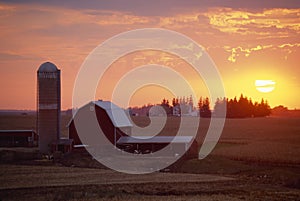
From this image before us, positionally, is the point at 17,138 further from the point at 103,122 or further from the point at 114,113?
the point at 114,113

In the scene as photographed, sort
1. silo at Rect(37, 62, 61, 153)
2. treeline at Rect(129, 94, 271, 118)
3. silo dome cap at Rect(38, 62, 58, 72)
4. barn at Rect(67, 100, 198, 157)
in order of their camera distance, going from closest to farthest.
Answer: barn at Rect(67, 100, 198, 157)
silo at Rect(37, 62, 61, 153)
silo dome cap at Rect(38, 62, 58, 72)
treeline at Rect(129, 94, 271, 118)

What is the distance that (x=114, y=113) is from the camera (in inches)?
1770

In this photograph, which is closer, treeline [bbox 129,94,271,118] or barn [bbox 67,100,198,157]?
barn [bbox 67,100,198,157]

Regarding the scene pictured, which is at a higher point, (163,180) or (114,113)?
(114,113)

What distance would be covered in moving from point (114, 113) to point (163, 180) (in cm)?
1869

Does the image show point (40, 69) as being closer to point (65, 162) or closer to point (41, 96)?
point (41, 96)

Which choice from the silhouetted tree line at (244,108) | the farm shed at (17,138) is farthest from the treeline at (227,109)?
the farm shed at (17,138)

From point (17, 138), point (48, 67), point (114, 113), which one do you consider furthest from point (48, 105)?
point (17, 138)

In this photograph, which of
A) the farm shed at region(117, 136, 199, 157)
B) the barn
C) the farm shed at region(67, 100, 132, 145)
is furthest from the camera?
the farm shed at region(67, 100, 132, 145)

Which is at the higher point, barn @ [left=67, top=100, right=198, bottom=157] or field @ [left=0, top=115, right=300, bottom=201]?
barn @ [left=67, top=100, right=198, bottom=157]

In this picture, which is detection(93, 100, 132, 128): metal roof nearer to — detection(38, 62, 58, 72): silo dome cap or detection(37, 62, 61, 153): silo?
detection(37, 62, 61, 153): silo

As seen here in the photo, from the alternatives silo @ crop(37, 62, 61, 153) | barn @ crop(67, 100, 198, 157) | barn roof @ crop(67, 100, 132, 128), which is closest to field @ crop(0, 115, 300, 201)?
barn @ crop(67, 100, 198, 157)

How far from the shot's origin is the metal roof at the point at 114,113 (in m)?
43.5

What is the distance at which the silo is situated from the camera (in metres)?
41.6
